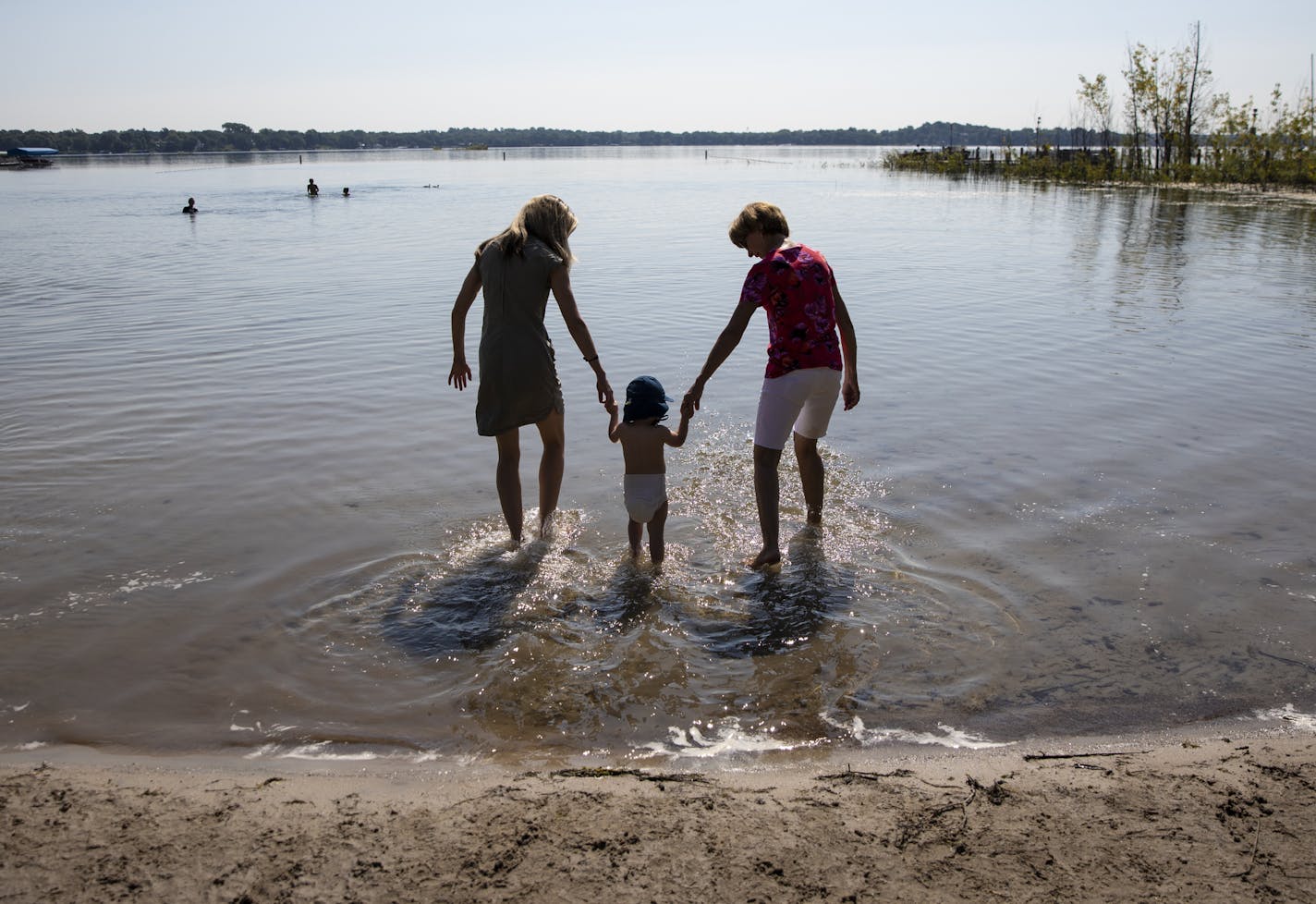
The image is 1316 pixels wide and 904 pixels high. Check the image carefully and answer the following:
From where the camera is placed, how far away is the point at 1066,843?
9.21ft

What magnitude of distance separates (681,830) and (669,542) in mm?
2828

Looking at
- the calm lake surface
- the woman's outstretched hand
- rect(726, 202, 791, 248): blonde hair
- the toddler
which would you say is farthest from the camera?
the woman's outstretched hand

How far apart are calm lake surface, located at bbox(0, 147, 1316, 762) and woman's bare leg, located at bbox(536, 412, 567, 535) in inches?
9.0

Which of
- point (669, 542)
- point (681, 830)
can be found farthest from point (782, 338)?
point (681, 830)

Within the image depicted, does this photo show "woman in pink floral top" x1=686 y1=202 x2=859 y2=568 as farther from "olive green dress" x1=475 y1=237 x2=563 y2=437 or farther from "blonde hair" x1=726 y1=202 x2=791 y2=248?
"olive green dress" x1=475 y1=237 x2=563 y2=437

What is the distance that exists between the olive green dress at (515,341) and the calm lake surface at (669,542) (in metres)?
0.82

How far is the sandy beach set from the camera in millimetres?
2635

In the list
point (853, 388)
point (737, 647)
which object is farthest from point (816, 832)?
point (853, 388)

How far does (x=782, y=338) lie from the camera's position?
202 inches

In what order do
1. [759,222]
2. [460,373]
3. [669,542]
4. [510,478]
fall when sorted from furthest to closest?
[460,373] < [669,542] < [510,478] < [759,222]

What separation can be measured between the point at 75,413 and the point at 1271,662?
8.91 metres

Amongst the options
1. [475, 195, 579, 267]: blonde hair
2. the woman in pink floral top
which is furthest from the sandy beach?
[475, 195, 579, 267]: blonde hair

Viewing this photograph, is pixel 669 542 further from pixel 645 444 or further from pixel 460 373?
pixel 460 373

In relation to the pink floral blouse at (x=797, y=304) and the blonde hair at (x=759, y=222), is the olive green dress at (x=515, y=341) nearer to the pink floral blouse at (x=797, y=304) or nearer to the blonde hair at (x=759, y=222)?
the blonde hair at (x=759, y=222)
